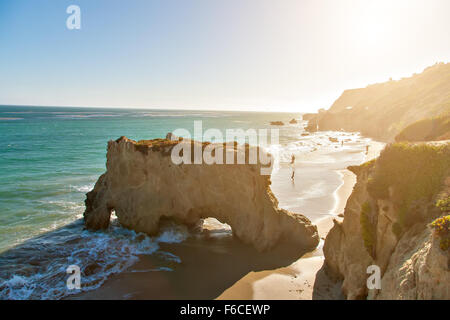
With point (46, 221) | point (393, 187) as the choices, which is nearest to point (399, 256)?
point (393, 187)

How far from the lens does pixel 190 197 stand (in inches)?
646

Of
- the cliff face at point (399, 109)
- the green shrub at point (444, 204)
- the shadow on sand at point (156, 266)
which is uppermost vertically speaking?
the cliff face at point (399, 109)

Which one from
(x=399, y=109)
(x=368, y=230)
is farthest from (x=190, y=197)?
(x=399, y=109)

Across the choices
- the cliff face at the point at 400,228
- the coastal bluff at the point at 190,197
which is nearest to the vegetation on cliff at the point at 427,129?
the cliff face at the point at 400,228

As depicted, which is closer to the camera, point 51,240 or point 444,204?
point 444,204

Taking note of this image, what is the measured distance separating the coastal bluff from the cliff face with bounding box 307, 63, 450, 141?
1604 inches

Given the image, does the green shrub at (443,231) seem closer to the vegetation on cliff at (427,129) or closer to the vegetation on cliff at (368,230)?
the vegetation on cliff at (368,230)

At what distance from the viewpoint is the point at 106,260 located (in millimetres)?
14648

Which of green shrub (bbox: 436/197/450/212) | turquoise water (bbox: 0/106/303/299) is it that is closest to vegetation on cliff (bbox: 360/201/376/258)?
green shrub (bbox: 436/197/450/212)

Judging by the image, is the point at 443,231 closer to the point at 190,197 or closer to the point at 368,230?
the point at 368,230

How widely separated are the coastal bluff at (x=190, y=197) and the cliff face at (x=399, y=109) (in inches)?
1604

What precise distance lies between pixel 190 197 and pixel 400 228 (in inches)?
460

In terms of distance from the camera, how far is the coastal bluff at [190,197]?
50.5 ft
